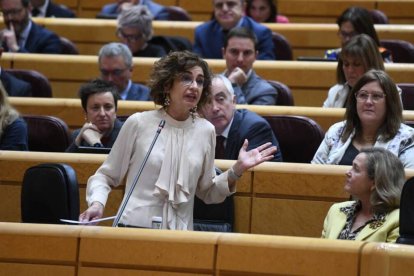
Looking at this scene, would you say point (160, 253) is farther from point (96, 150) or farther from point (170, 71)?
point (96, 150)

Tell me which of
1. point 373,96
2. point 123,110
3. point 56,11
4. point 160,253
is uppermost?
point 56,11

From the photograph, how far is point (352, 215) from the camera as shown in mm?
3297

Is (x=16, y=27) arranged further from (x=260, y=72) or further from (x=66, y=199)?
(x=66, y=199)

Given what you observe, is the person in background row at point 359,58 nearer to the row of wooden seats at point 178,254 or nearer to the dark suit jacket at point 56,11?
the row of wooden seats at point 178,254

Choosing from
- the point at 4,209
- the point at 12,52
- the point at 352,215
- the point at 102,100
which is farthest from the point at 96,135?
the point at 12,52

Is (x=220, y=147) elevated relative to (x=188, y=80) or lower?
lower

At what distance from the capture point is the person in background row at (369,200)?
320 centimetres

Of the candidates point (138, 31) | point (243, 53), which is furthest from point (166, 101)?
point (138, 31)

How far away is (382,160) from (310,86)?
1.66 m

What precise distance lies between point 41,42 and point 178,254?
9.22 feet

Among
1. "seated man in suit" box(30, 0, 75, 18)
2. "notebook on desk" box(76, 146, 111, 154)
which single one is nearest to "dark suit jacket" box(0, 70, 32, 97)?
"notebook on desk" box(76, 146, 111, 154)

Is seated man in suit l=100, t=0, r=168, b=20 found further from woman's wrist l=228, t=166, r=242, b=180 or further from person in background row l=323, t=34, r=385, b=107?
woman's wrist l=228, t=166, r=242, b=180

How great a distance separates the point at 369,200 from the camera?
3.26 metres

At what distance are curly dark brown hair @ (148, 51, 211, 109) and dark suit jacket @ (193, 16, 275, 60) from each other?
202 centimetres
